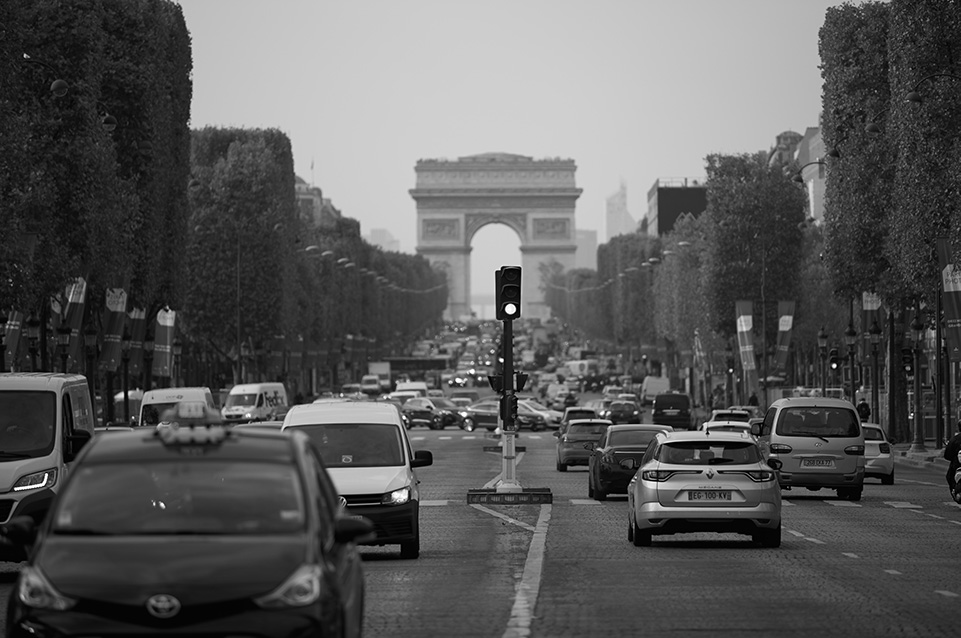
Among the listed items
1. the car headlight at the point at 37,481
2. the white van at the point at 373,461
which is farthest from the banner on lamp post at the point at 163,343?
the car headlight at the point at 37,481

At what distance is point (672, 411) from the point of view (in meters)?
75.2

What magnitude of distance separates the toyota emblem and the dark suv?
66261 mm

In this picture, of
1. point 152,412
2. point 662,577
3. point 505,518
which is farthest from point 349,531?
point 152,412

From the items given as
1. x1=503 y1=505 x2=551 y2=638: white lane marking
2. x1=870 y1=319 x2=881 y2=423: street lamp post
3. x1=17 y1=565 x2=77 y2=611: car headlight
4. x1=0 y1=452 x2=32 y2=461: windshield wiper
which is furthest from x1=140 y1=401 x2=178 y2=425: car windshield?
x1=17 y1=565 x2=77 y2=611: car headlight

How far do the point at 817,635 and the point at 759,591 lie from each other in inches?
130

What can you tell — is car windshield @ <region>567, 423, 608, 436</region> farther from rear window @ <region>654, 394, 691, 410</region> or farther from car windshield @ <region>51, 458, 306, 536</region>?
car windshield @ <region>51, 458, 306, 536</region>

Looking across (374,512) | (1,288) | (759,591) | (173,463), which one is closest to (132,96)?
(1,288)

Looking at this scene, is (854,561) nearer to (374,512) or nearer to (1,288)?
(374,512)

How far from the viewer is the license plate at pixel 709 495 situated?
21.7m

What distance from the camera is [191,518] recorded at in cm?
996

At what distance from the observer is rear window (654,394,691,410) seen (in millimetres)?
75438

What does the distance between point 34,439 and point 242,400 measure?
45587 mm

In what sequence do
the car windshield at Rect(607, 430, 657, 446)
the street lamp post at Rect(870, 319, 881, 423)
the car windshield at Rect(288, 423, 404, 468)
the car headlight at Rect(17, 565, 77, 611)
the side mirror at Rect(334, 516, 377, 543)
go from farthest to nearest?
1. the street lamp post at Rect(870, 319, 881, 423)
2. the car windshield at Rect(607, 430, 657, 446)
3. the car windshield at Rect(288, 423, 404, 468)
4. the side mirror at Rect(334, 516, 377, 543)
5. the car headlight at Rect(17, 565, 77, 611)

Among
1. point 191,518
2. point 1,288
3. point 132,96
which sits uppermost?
point 132,96
